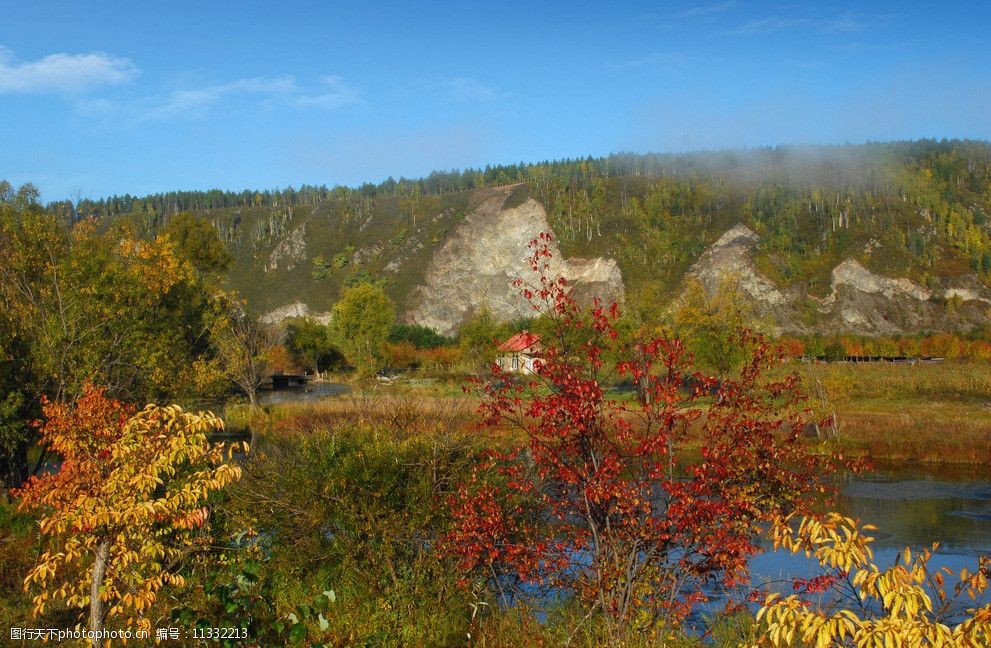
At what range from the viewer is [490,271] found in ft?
447

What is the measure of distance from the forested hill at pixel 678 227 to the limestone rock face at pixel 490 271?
2490mm

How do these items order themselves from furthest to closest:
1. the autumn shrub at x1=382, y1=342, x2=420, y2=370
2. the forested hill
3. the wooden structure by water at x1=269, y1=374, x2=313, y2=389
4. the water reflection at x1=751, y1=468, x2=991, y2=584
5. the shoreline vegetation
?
the forested hill
the autumn shrub at x1=382, y1=342, x2=420, y2=370
the wooden structure by water at x1=269, y1=374, x2=313, y2=389
the shoreline vegetation
the water reflection at x1=751, y1=468, x2=991, y2=584

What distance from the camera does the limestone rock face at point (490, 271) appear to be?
127 m

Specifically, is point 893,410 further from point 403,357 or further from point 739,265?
point 739,265

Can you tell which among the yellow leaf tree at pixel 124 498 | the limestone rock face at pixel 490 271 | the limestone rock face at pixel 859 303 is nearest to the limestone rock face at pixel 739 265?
the limestone rock face at pixel 859 303

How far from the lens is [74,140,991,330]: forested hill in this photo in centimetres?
12688

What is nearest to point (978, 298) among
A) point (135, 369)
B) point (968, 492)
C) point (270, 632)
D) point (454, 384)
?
point (454, 384)

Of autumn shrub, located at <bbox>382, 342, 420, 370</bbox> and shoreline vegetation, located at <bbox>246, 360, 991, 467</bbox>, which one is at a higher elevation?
shoreline vegetation, located at <bbox>246, 360, 991, 467</bbox>

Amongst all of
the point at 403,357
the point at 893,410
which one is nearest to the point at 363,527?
the point at 893,410

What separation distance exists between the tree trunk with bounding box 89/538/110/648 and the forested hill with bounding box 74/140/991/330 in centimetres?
10557

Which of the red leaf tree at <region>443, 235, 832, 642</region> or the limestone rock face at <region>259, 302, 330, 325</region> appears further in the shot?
the limestone rock face at <region>259, 302, 330, 325</region>

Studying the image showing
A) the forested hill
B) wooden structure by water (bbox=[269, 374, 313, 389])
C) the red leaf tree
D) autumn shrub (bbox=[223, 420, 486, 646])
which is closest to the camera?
the red leaf tree

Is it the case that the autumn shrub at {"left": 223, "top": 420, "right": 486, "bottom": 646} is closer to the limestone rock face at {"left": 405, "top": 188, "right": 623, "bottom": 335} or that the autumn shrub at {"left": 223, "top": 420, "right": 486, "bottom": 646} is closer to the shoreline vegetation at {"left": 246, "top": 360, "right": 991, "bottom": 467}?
the shoreline vegetation at {"left": 246, "top": 360, "right": 991, "bottom": 467}

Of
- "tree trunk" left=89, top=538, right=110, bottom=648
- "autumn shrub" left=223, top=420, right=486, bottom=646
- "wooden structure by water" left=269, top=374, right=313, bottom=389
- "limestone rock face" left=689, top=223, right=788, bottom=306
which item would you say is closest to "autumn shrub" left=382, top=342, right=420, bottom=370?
"wooden structure by water" left=269, top=374, right=313, bottom=389
